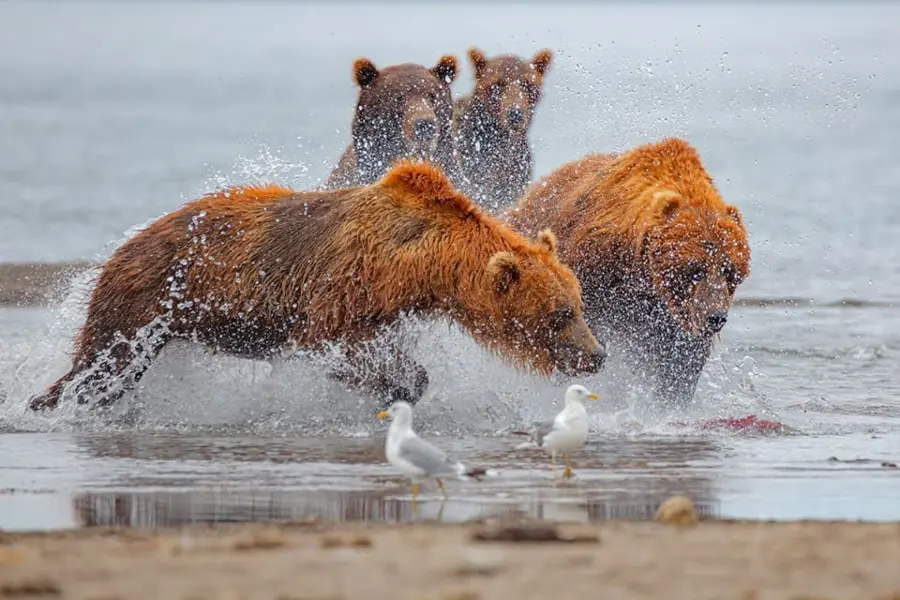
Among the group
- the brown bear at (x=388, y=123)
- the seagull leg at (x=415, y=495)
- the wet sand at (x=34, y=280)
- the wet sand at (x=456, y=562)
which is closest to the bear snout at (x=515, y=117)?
the brown bear at (x=388, y=123)

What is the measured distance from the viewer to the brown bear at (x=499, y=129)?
12.8 meters

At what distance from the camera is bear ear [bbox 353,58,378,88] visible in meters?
11.7

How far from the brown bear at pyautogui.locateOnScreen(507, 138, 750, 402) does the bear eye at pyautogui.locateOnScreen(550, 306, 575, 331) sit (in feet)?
2.26

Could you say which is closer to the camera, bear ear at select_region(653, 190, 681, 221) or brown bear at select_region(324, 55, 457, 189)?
bear ear at select_region(653, 190, 681, 221)

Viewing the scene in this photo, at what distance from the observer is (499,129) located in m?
12.9

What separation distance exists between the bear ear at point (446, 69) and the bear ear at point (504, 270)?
3495mm

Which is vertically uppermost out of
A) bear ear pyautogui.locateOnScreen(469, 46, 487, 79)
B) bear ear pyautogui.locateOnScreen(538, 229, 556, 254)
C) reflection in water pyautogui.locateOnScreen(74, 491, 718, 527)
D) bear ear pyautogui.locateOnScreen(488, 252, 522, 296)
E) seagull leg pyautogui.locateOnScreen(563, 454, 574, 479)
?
bear ear pyautogui.locateOnScreen(469, 46, 487, 79)

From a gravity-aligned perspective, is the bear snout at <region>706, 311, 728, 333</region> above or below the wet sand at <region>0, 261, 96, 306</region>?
below

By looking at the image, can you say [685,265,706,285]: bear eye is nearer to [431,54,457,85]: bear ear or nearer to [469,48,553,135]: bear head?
[431,54,457,85]: bear ear

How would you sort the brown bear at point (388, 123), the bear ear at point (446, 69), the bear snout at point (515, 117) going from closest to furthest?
the brown bear at point (388, 123) → the bear ear at point (446, 69) → the bear snout at point (515, 117)

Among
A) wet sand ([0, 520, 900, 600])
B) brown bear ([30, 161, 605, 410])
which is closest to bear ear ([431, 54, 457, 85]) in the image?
brown bear ([30, 161, 605, 410])

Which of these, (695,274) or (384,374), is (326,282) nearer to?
(384,374)

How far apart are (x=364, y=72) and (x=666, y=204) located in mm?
3125

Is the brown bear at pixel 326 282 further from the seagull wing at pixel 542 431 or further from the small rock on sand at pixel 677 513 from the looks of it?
the small rock on sand at pixel 677 513
